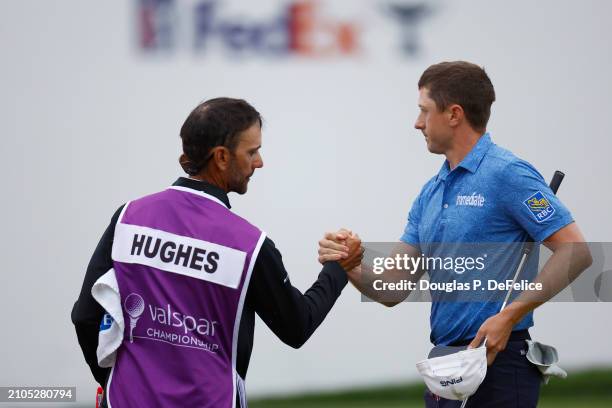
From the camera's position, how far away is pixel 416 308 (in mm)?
5855

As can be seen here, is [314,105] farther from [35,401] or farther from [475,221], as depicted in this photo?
[475,221]

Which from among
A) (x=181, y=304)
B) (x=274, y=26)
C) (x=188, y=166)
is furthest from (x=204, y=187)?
(x=274, y=26)

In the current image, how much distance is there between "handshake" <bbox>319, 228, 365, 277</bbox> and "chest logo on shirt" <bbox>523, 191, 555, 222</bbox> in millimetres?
522

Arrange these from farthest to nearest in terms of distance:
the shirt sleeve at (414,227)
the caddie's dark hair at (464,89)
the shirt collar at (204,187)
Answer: the shirt sleeve at (414,227), the caddie's dark hair at (464,89), the shirt collar at (204,187)

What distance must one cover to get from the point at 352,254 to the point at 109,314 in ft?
2.57

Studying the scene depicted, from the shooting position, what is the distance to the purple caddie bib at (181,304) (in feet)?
7.90

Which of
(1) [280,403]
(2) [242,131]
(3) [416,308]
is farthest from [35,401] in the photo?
(2) [242,131]

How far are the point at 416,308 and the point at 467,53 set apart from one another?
158 centimetres

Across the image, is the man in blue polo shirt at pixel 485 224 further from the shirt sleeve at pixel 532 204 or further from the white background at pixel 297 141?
the white background at pixel 297 141

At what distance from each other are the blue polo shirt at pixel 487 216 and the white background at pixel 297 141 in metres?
2.89

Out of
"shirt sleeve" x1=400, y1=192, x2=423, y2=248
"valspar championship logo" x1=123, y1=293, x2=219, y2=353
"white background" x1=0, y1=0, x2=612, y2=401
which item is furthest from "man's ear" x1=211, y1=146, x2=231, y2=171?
"white background" x1=0, y1=0, x2=612, y2=401

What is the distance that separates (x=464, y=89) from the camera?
2.87 metres

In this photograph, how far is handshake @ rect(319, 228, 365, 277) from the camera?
112 inches

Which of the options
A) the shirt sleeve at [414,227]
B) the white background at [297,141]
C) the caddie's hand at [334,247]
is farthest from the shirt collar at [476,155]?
the white background at [297,141]
